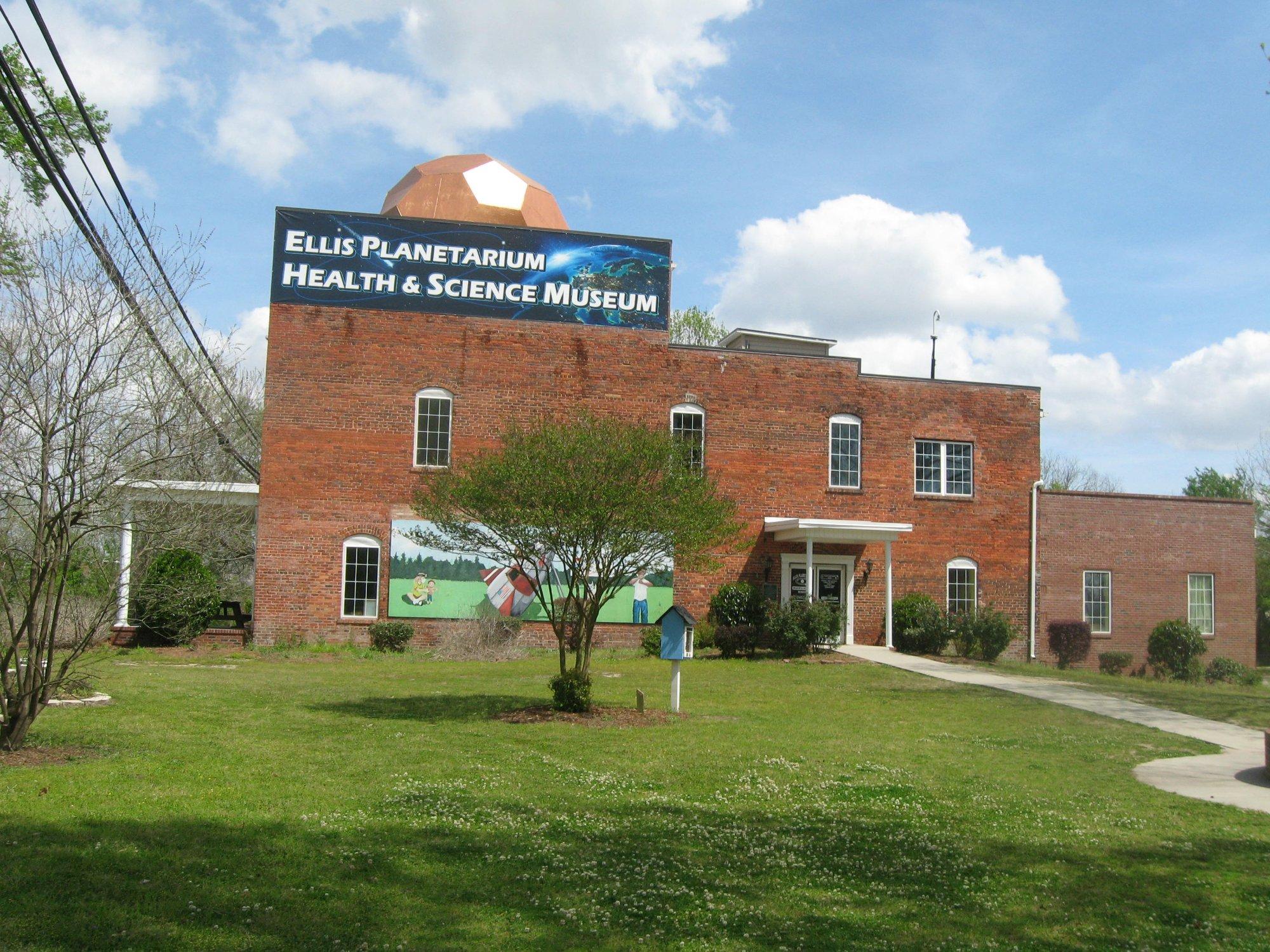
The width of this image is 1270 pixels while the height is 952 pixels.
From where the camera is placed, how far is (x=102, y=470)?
925 cm

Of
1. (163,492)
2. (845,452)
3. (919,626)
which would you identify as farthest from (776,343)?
(163,492)

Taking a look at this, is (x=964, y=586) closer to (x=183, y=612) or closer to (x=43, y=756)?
(x=183, y=612)

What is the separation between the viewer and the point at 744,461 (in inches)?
1043

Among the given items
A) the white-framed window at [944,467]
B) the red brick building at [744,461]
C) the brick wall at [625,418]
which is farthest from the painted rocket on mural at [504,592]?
Result: the white-framed window at [944,467]

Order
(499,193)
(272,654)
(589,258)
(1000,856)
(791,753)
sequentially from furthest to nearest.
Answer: (499,193) → (589,258) → (272,654) → (791,753) → (1000,856)

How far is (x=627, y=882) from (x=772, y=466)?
20809 mm

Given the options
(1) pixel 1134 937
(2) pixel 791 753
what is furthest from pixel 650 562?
(1) pixel 1134 937

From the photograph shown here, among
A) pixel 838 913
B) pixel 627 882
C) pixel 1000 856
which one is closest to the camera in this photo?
pixel 838 913

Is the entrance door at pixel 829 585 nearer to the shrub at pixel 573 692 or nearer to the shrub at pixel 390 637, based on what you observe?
the shrub at pixel 390 637

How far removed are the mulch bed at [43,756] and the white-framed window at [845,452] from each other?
20199mm

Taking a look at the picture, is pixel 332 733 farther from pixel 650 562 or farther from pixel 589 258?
pixel 589 258

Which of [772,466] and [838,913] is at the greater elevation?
[772,466]

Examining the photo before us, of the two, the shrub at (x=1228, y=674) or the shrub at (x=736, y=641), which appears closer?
the shrub at (x=736, y=641)

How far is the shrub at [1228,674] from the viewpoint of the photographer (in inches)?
1107
